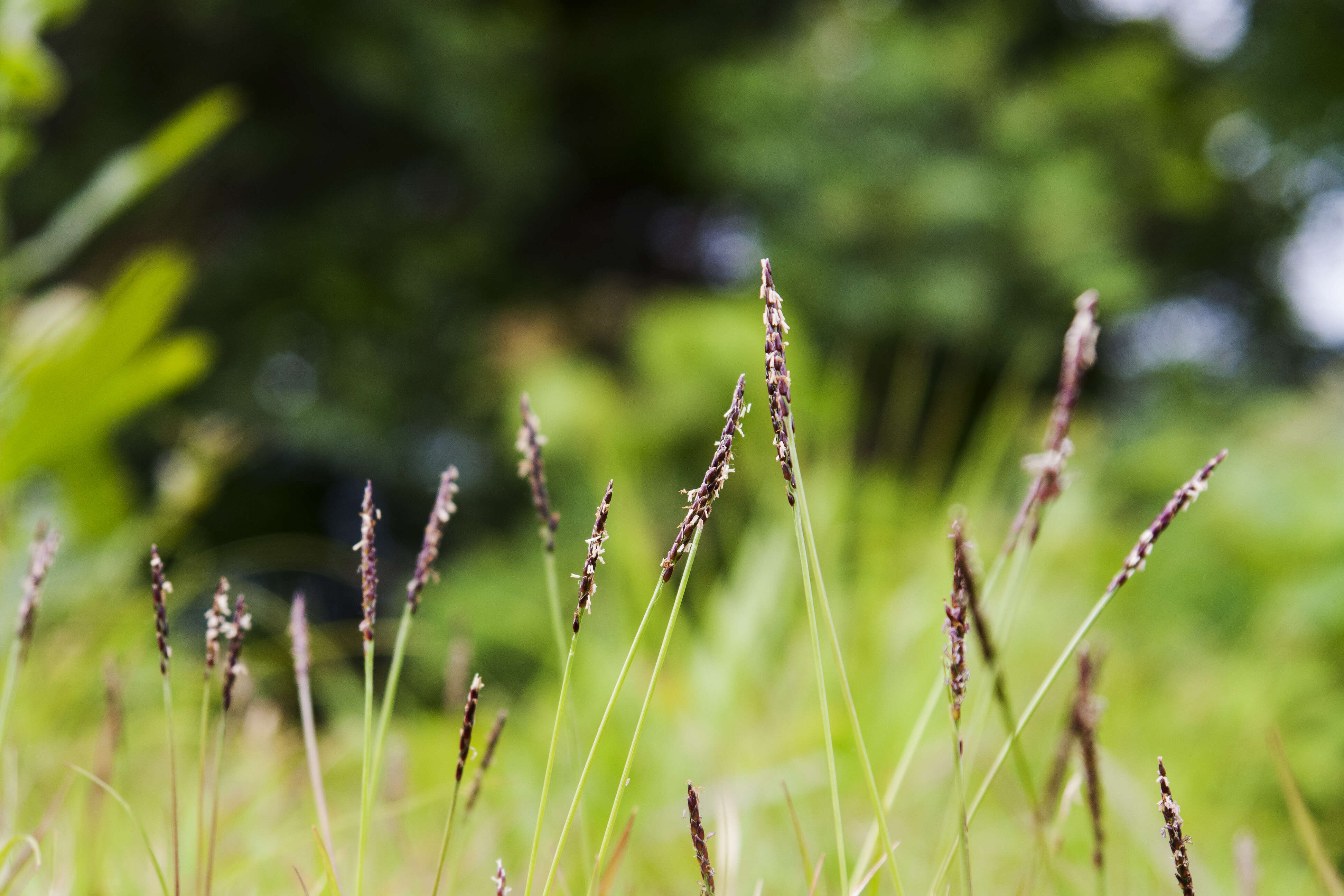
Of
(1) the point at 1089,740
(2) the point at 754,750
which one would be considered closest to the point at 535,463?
(1) the point at 1089,740

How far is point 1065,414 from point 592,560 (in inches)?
9.9

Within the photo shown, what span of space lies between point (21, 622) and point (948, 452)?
332 cm

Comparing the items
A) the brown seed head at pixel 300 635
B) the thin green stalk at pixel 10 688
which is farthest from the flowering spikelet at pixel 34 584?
the brown seed head at pixel 300 635

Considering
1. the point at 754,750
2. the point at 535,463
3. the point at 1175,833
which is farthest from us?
the point at 754,750

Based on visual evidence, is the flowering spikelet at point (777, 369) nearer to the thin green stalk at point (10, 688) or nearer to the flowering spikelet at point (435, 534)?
the flowering spikelet at point (435, 534)

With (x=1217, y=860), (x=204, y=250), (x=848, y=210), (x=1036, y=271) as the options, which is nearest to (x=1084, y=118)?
(x=1036, y=271)

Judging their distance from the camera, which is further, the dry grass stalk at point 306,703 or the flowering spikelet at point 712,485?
the dry grass stalk at point 306,703

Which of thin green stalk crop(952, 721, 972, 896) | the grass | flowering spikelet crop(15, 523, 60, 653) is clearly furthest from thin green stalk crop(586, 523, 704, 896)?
flowering spikelet crop(15, 523, 60, 653)

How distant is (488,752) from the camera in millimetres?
391

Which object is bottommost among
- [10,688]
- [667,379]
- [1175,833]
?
[1175,833]

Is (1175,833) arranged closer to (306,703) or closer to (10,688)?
(306,703)

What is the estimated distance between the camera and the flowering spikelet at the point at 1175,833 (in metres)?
0.26

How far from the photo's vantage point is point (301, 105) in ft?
12.2

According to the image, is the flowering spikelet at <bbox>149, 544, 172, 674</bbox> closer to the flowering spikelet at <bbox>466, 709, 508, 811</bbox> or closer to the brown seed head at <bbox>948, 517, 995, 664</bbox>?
the flowering spikelet at <bbox>466, 709, 508, 811</bbox>
